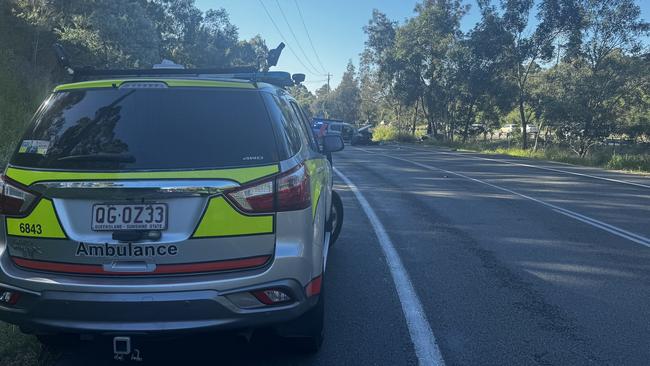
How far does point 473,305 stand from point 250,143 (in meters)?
2.72

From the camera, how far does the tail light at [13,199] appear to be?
10.3 feet

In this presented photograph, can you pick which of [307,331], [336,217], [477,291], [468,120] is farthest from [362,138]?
[307,331]

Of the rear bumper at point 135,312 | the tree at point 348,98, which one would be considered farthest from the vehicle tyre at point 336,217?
the tree at point 348,98

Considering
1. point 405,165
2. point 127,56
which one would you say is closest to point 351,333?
point 405,165

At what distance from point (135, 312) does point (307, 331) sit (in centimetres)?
116

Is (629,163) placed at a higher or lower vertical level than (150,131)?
lower

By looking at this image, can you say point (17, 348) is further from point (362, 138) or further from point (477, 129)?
point (477, 129)

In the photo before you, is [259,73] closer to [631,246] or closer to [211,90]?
[211,90]

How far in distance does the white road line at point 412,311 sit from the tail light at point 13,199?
2676 mm

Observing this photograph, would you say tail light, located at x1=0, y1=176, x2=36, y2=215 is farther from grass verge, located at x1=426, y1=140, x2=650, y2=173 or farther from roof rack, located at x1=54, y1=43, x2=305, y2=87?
grass verge, located at x1=426, y1=140, x2=650, y2=173

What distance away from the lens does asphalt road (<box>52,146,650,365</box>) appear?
155 inches

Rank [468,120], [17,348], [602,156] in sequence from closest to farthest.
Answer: [17,348] < [602,156] < [468,120]

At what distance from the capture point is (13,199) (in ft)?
10.4

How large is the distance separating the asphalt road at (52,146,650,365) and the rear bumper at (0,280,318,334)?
87cm
